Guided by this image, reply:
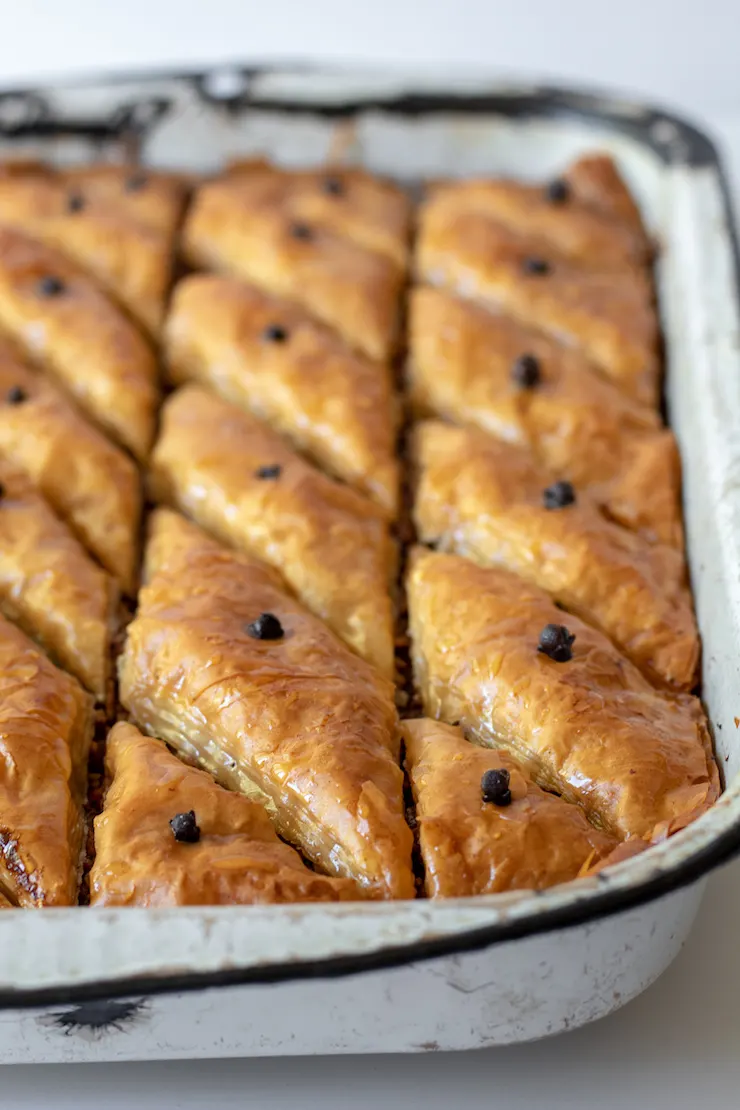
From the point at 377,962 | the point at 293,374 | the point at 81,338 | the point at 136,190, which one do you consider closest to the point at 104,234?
the point at 136,190

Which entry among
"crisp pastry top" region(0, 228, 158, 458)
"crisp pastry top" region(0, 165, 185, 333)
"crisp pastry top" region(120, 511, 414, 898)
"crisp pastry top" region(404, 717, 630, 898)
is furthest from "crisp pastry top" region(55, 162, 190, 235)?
"crisp pastry top" region(404, 717, 630, 898)

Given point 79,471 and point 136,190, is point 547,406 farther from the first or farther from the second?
point 136,190

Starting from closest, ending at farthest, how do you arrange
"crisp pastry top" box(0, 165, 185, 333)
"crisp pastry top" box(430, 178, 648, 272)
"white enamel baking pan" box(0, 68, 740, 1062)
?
"white enamel baking pan" box(0, 68, 740, 1062)
"crisp pastry top" box(0, 165, 185, 333)
"crisp pastry top" box(430, 178, 648, 272)

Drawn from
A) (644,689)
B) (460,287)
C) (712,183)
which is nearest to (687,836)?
(644,689)

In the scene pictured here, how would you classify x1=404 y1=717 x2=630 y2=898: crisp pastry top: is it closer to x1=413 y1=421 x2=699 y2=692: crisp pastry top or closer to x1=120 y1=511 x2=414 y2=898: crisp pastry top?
x1=120 y1=511 x2=414 y2=898: crisp pastry top

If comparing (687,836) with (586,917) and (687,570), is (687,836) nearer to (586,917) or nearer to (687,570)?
(586,917)

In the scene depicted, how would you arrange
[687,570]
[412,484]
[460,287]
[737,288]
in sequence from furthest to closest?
[460,287] → [737,288] → [412,484] → [687,570]
